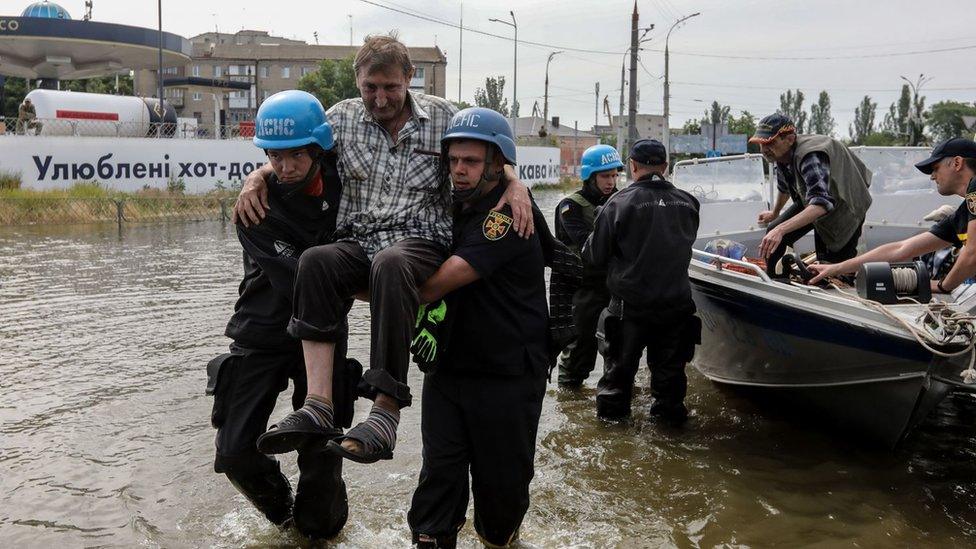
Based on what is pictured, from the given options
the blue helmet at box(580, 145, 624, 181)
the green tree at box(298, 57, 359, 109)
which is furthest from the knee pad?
the green tree at box(298, 57, 359, 109)

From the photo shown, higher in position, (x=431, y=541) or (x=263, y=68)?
(x=263, y=68)

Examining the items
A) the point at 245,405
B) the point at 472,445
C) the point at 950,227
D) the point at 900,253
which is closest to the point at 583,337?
the point at 900,253

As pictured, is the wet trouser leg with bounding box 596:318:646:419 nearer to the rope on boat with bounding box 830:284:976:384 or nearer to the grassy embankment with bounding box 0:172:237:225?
the rope on boat with bounding box 830:284:976:384

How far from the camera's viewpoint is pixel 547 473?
5637mm

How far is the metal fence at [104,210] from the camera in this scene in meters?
20.4

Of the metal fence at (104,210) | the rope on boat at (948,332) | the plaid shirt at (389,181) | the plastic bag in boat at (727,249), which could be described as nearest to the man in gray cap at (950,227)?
the rope on boat at (948,332)

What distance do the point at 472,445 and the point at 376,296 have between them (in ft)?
2.80

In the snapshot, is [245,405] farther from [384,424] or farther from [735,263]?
[735,263]

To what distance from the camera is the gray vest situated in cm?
663

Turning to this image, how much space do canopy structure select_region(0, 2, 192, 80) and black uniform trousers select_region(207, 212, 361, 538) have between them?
130ft

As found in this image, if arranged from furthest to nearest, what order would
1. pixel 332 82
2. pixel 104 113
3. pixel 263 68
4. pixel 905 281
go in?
1. pixel 263 68
2. pixel 332 82
3. pixel 104 113
4. pixel 905 281

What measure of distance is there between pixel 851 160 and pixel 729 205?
9.39 feet

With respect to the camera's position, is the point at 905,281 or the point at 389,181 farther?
the point at 905,281

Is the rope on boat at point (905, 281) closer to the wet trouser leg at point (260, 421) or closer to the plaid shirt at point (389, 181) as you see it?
the plaid shirt at point (389, 181)
